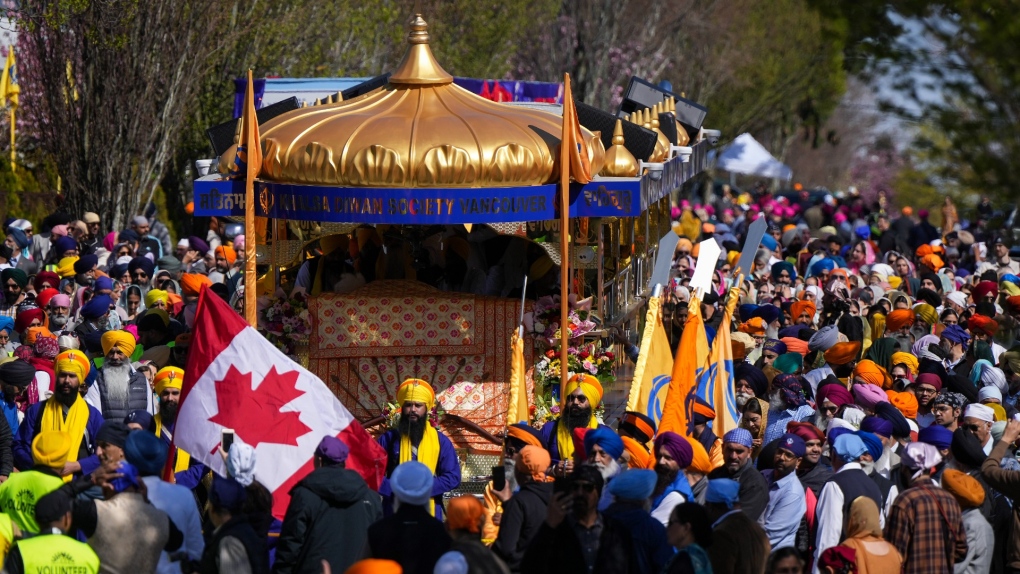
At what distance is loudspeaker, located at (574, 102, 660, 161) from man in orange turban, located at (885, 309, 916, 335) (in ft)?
8.81

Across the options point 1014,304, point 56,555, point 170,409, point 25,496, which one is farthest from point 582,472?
point 1014,304

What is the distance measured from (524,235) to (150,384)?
3.11 metres

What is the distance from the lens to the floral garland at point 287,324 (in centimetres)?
1379

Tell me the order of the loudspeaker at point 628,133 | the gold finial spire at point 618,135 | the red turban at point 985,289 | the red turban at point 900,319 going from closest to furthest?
the gold finial spire at point 618,135
the loudspeaker at point 628,133
the red turban at point 900,319
the red turban at point 985,289

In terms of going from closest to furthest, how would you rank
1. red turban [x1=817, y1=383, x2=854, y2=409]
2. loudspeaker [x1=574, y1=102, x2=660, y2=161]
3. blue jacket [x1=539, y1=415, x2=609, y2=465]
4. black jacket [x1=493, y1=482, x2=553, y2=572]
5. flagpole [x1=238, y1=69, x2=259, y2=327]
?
black jacket [x1=493, y1=482, x2=553, y2=572] → blue jacket [x1=539, y1=415, x2=609, y2=465] → red turban [x1=817, y1=383, x2=854, y2=409] → flagpole [x1=238, y1=69, x2=259, y2=327] → loudspeaker [x1=574, y1=102, x2=660, y2=161]

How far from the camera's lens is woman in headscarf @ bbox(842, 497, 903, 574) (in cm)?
850

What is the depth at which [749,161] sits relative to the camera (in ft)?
130

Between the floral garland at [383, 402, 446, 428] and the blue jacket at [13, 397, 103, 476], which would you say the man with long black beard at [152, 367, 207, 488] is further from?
the floral garland at [383, 402, 446, 428]

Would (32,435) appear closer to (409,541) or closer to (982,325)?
(409,541)

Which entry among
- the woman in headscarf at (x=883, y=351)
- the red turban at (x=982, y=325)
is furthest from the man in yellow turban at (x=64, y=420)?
the red turban at (x=982, y=325)

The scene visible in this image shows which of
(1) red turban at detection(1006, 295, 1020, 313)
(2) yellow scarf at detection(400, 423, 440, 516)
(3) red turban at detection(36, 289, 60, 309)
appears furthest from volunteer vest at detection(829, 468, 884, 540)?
(3) red turban at detection(36, 289, 60, 309)

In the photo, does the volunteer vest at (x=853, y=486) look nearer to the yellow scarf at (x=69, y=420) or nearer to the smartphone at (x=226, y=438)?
the smartphone at (x=226, y=438)

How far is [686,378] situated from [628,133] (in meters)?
3.07

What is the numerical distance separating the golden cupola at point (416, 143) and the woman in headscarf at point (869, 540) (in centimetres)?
523
